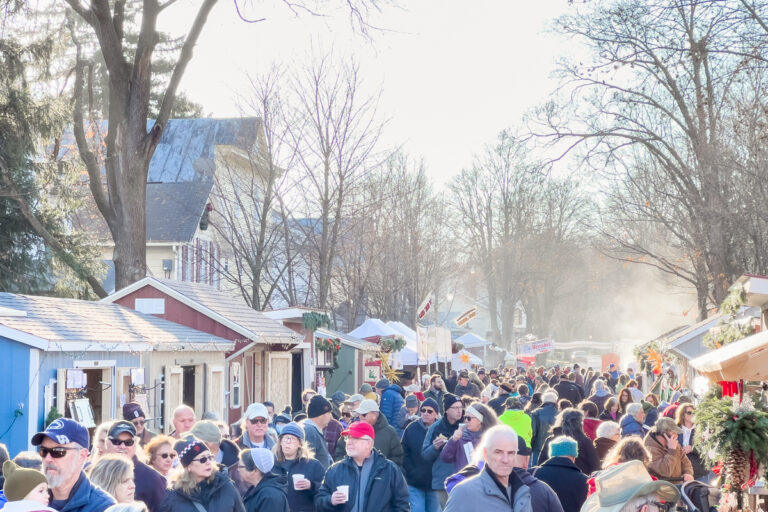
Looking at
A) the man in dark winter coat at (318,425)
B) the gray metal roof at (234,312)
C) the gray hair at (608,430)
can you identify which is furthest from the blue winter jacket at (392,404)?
the gray metal roof at (234,312)

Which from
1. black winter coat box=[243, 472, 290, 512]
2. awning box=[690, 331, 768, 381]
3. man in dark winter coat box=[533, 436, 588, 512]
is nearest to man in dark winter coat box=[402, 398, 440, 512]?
awning box=[690, 331, 768, 381]

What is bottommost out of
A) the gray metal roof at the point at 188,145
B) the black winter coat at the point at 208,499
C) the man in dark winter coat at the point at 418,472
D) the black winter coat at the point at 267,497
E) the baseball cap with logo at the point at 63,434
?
the man in dark winter coat at the point at 418,472

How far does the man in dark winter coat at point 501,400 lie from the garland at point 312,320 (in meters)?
7.02

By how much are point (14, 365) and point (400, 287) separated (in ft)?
123

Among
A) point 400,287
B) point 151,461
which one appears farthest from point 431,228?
point 151,461

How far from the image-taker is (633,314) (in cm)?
9000

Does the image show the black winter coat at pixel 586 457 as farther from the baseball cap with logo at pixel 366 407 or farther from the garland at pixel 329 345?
the garland at pixel 329 345

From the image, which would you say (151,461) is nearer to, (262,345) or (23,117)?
(262,345)

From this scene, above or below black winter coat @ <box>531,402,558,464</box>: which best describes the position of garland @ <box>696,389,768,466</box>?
above

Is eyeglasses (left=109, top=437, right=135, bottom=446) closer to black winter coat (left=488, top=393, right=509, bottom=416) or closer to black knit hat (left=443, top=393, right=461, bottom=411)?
black knit hat (left=443, top=393, right=461, bottom=411)

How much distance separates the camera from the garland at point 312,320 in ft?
83.3

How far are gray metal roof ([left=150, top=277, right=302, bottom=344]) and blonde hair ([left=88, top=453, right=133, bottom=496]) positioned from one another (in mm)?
12695

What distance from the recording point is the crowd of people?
571 cm

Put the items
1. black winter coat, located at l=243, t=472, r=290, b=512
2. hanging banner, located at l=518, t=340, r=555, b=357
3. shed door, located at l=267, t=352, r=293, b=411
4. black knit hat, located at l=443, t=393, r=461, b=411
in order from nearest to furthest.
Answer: black winter coat, located at l=243, t=472, r=290, b=512, black knit hat, located at l=443, t=393, r=461, b=411, shed door, located at l=267, t=352, r=293, b=411, hanging banner, located at l=518, t=340, r=555, b=357
